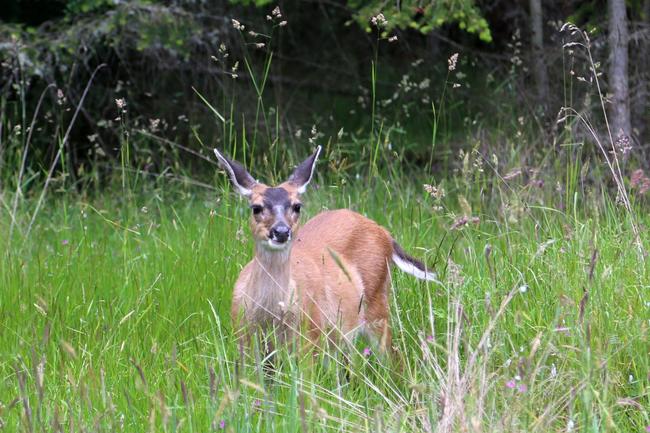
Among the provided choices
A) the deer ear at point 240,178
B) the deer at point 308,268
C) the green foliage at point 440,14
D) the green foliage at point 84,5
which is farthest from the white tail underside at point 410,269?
the green foliage at point 84,5

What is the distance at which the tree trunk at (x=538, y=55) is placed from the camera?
8.78 metres

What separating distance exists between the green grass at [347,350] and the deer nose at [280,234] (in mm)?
428

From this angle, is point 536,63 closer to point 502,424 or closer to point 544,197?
point 544,197

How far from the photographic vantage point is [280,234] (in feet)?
15.1

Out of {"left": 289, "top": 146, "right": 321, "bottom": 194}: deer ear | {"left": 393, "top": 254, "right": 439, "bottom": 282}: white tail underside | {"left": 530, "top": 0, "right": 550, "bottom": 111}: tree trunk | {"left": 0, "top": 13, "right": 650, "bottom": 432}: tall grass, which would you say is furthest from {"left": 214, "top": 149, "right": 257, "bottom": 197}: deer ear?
{"left": 530, "top": 0, "right": 550, "bottom": 111}: tree trunk

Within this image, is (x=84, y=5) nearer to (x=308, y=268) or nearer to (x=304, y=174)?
(x=304, y=174)

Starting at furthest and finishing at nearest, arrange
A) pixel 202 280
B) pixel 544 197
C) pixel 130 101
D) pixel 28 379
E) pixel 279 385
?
pixel 130 101 → pixel 544 197 → pixel 202 280 → pixel 28 379 → pixel 279 385

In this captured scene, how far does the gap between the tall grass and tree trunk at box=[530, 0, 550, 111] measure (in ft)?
8.69

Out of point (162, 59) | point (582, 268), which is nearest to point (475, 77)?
point (162, 59)

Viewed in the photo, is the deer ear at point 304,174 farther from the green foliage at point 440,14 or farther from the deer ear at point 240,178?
the green foliage at point 440,14

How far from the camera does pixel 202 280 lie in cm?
512

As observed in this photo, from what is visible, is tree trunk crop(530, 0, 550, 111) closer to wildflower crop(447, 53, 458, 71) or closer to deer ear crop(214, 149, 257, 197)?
wildflower crop(447, 53, 458, 71)

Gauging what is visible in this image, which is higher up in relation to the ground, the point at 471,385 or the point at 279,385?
the point at 471,385

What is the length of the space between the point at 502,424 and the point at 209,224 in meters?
2.85
